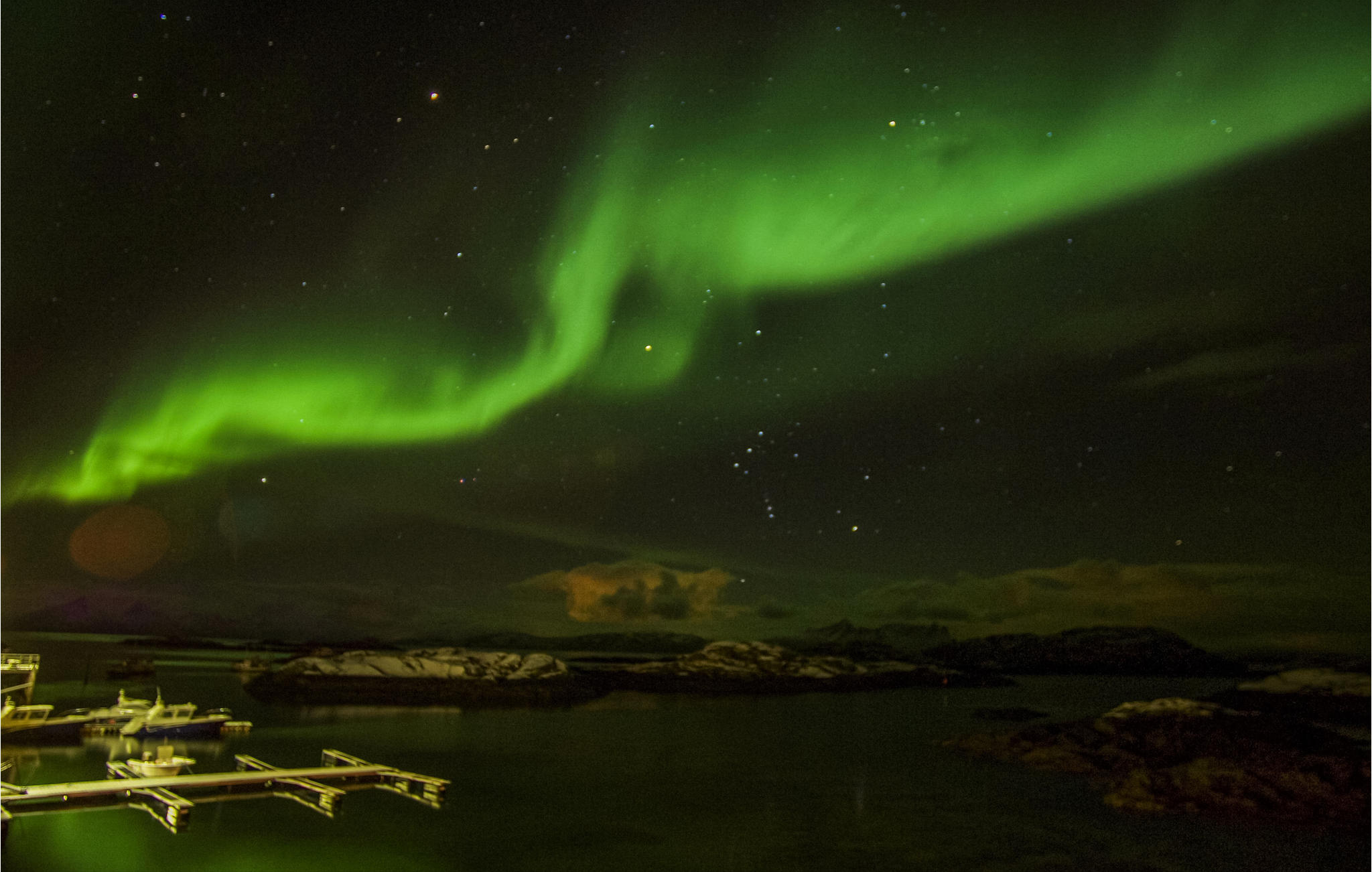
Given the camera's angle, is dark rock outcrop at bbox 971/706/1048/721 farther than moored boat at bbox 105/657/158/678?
No

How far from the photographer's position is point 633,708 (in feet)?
56.0

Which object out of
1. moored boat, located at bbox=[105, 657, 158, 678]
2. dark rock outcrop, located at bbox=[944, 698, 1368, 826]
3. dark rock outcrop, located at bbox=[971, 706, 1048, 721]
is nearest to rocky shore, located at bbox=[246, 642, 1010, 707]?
dark rock outcrop, located at bbox=[971, 706, 1048, 721]

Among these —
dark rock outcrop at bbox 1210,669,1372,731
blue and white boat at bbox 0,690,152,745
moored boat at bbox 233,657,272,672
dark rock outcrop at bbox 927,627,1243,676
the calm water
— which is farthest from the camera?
moored boat at bbox 233,657,272,672

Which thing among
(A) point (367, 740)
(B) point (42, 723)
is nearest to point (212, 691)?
(A) point (367, 740)

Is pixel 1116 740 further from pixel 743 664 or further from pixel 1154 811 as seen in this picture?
pixel 743 664

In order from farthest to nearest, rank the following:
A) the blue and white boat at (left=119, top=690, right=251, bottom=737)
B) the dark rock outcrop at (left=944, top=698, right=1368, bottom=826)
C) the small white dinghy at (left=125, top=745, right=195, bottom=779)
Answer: the blue and white boat at (left=119, top=690, right=251, bottom=737) → the dark rock outcrop at (left=944, top=698, right=1368, bottom=826) → the small white dinghy at (left=125, top=745, right=195, bottom=779)

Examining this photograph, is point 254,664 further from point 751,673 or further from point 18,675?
point 751,673

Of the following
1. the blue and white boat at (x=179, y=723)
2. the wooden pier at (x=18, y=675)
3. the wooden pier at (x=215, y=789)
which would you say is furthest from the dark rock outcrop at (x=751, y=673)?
the wooden pier at (x=18, y=675)

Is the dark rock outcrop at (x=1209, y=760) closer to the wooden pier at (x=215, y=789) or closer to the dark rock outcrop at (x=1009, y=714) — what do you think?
the dark rock outcrop at (x=1009, y=714)

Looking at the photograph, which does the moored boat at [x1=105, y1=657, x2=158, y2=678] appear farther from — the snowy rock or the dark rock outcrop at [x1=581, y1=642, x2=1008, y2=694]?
the snowy rock

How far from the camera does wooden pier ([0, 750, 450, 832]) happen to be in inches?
355

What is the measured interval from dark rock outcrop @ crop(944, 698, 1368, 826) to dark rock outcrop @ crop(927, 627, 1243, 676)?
56 cm

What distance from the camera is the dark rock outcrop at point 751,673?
15.6 metres

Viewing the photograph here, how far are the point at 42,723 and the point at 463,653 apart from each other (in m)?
6.08
